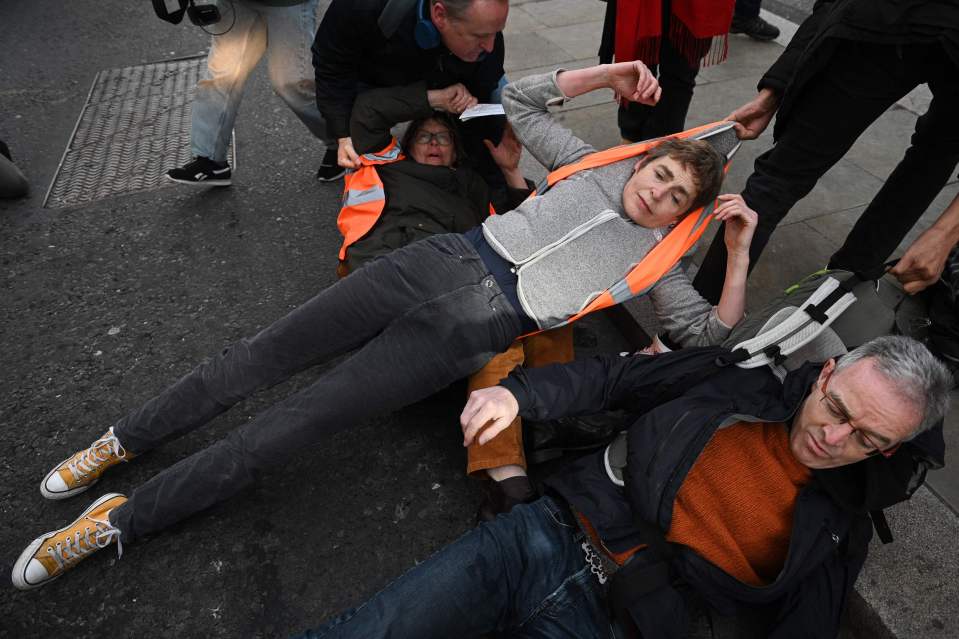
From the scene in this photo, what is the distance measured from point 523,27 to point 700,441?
17.7 ft

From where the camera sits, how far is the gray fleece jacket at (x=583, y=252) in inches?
97.0

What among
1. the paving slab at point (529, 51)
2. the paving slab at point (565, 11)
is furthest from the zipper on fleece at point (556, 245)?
the paving slab at point (565, 11)

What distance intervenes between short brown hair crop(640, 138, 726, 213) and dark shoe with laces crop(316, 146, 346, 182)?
7.81ft

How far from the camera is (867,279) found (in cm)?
213

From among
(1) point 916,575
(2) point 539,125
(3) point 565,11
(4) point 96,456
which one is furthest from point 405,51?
(3) point 565,11

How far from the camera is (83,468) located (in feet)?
8.13

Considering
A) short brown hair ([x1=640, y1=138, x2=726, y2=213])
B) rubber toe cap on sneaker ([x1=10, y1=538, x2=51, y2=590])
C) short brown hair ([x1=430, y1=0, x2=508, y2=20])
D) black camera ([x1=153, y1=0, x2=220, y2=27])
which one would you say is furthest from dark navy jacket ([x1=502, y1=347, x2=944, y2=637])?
black camera ([x1=153, y1=0, x2=220, y2=27])

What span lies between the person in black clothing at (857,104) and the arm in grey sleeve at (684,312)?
0.49 meters

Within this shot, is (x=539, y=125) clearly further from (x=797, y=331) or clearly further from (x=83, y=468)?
(x=83, y=468)

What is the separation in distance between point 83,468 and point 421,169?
1979 mm

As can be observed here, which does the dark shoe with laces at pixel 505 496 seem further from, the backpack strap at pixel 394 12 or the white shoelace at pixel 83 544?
the backpack strap at pixel 394 12

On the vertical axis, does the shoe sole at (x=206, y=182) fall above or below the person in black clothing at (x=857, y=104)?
below

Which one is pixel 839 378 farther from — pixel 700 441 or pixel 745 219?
pixel 745 219

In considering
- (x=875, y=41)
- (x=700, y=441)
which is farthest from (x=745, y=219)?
(x=700, y=441)
